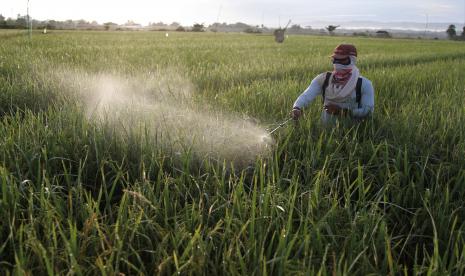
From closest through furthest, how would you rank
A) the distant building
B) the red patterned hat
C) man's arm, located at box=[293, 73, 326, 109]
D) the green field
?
the green field, the red patterned hat, man's arm, located at box=[293, 73, 326, 109], the distant building

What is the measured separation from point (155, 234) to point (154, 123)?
3.95ft

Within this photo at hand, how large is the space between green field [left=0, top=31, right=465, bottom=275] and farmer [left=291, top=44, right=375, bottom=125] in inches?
5.0

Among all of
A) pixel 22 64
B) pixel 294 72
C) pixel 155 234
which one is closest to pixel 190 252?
pixel 155 234

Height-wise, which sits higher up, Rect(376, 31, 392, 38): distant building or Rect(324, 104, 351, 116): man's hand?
Rect(376, 31, 392, 38): distant building

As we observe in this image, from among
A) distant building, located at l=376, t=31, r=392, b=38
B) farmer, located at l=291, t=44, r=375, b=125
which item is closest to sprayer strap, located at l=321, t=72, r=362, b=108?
farmer, located at l=291, t=44, r=375, b=125

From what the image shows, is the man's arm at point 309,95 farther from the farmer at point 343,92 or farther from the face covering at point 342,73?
the face covering at point 342,73

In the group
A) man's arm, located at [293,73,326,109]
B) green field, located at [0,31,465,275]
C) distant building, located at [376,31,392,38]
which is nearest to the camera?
green field, located at [0,31,465,275]

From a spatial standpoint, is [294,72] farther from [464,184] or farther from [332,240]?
[332,240]

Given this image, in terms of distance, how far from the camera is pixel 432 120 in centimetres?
270

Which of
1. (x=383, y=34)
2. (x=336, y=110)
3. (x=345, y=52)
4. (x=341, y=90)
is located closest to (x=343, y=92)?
(x=341, y=90)

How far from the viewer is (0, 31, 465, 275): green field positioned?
3.83 ft

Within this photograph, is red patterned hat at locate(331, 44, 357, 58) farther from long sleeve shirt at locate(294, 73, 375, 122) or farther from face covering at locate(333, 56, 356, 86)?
long sleeve shirt at locate(294, 73, 375, 122)

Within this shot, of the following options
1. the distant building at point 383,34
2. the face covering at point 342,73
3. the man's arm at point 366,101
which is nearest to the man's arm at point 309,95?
the face covering at point 342,73

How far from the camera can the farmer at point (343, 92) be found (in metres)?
2.45
